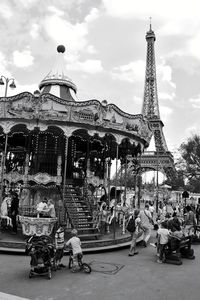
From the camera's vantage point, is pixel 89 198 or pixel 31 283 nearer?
pixel 31 283

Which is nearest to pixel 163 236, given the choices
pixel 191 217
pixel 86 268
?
pixel 86 268

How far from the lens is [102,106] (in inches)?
553

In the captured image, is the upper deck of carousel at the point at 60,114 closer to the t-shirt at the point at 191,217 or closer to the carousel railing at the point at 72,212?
the carousel railing at the point at 72,212

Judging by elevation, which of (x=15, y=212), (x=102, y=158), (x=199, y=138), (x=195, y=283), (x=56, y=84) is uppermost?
(x=199, y=138)

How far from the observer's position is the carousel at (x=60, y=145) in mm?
13219

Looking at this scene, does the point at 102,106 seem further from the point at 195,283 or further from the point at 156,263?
the point at 195,283

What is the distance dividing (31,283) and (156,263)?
4.42 metres

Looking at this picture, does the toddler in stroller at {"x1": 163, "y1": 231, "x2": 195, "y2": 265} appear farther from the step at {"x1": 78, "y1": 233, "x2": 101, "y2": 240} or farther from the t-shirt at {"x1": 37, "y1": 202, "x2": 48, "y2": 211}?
the t-shirt at {"x1": 37, "y1": 202, "x2": 48, "y2": 211}

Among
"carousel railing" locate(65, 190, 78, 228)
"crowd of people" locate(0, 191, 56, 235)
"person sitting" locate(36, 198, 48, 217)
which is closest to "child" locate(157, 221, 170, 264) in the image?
"carousel railing" locate(65, 190, 78, 228)

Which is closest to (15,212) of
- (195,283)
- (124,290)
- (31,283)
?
(31,283)

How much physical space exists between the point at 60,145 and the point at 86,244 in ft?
22.7

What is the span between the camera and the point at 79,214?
13.9m

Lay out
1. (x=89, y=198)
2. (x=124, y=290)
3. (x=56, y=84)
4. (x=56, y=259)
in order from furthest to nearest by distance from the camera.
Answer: (x=56, y=84), (x=89, y=198), (x=56, y=259), (x=124, y=290)

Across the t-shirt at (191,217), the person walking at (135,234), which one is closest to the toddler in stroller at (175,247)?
the person walking at (135,234)
